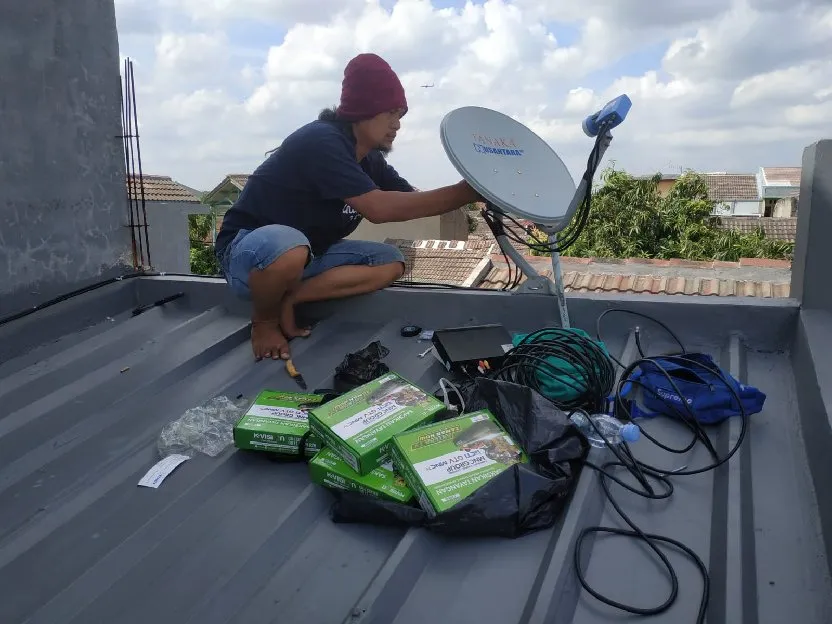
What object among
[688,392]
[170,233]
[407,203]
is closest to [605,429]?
[688,392]

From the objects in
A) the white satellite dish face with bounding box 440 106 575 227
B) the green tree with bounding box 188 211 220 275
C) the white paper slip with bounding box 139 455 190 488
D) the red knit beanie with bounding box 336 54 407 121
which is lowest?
the green tree with bounding box 188 211 220 275

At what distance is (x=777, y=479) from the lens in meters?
1.66

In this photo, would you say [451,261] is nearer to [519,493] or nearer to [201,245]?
[519,493]

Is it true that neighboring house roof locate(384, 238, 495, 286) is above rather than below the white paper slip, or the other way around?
below

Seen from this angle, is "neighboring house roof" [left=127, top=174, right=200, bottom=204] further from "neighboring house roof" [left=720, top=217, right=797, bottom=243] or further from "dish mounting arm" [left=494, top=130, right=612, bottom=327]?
"neighboring house roof" [left=720, top=217, right=797, bottom=243]

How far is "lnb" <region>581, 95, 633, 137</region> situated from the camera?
215cm

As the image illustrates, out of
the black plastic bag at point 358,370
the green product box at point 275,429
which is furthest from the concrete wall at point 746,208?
the green product box at point 275,429

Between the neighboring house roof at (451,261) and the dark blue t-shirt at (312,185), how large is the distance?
22.4ft

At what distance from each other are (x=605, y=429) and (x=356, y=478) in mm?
762

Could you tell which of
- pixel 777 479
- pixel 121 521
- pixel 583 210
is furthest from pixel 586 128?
pixel 121 521

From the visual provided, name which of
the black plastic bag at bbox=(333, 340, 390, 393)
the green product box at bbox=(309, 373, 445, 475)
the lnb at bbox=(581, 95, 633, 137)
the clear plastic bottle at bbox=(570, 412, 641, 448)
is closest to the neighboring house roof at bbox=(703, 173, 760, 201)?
the lnb at bbox=(581, 95, 633, 137)

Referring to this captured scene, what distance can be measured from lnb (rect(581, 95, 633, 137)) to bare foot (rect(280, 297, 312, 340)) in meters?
1.51

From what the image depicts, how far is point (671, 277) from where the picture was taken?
9516 millimetres

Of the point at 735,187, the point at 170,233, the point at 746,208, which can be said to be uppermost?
the point at 735,187
